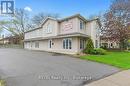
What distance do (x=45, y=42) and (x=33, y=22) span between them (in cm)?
2739

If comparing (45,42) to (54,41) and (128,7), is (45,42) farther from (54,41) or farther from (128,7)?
Result: (128,7)

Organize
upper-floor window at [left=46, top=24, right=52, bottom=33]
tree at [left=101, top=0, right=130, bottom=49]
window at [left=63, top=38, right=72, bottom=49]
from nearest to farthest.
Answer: window at [left=63, top=38, right=72, bottom=49], upper-floor window at [left=46, top=24, right=52, bottom=33], tree at [left=101, top=0, right=130, bottom=49]

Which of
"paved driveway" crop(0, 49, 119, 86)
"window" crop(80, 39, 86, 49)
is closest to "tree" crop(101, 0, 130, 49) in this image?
"window" crop(80, 39, 86, 49)

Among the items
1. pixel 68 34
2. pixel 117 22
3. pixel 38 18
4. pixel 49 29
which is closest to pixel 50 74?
pixel 68 34

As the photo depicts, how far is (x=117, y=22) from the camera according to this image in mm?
29875

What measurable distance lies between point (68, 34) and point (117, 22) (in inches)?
518

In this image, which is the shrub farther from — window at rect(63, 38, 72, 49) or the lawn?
the lawn

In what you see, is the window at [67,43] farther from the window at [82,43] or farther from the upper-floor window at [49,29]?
the upper-floor window at [49,29]

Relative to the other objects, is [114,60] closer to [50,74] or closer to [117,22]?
[50,74]

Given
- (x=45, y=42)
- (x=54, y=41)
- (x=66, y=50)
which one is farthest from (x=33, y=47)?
(x=66, y=50)

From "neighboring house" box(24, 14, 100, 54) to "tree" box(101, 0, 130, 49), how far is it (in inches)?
243

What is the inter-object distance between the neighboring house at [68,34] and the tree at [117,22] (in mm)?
6169

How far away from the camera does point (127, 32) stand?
95.9 feet

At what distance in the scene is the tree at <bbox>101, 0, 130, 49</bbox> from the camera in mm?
29547
